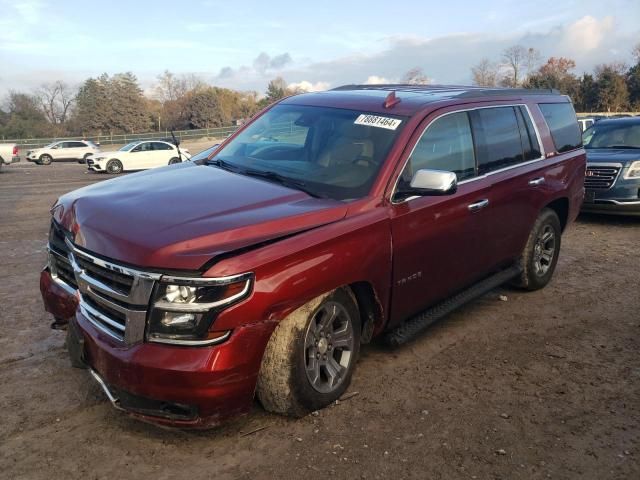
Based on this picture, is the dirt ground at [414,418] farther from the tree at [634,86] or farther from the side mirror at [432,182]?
the tree at [634,86]

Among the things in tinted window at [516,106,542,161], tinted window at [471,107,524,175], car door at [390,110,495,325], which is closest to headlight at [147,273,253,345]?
car door at [390,110,495,325]

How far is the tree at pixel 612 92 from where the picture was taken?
54312mm

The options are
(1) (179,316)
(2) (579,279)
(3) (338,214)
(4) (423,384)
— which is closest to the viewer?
(1) (179,316)

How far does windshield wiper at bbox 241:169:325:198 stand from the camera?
144 inches

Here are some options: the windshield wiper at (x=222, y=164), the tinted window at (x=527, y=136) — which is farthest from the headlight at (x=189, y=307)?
the tinted window at (x=527, y=136)

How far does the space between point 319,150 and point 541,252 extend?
117 inches

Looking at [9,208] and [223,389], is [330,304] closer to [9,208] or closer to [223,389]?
[223,389]

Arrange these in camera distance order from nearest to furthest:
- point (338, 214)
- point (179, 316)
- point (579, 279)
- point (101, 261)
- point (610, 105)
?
point (179, 316), point (101, 261), point (338, 214), point (579, 279), point (610, 105)

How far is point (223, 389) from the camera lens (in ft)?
9.32

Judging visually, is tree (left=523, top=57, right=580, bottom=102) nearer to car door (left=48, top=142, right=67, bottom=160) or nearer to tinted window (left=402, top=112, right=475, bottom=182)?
car door (left=48, top=142, right=67, bottom=160)

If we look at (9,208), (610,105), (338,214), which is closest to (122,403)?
(338,214)

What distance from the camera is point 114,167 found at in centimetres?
2561

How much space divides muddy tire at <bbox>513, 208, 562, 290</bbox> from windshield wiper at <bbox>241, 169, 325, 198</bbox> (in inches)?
108

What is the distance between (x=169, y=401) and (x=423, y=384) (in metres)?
1.82
